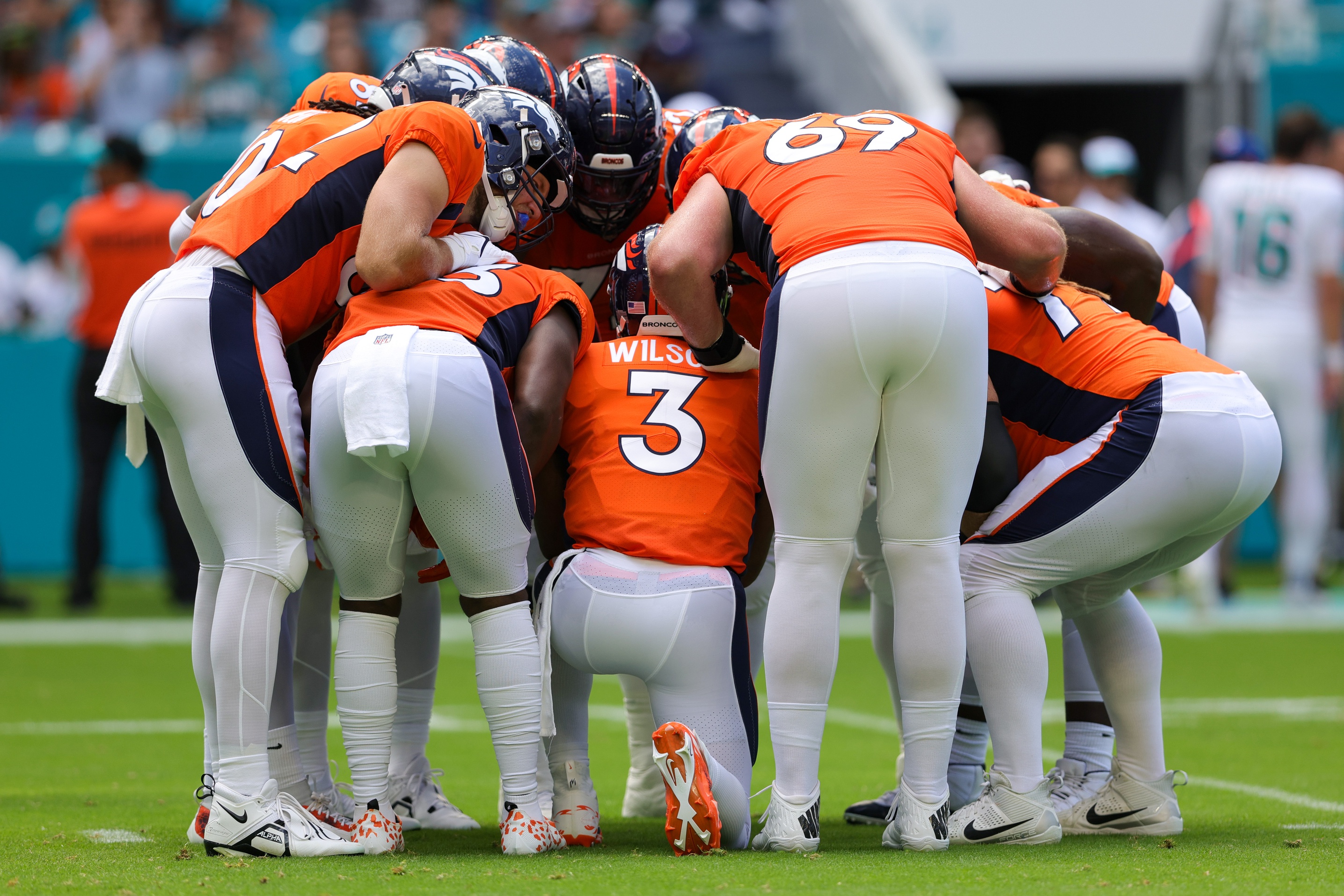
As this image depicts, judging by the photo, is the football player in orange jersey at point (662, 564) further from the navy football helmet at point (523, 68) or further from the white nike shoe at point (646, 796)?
the navy football helmet at point (523, 68)

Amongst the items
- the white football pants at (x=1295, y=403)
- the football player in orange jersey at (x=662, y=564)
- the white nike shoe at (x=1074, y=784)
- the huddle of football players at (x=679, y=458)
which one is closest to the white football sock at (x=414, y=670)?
the huddle of football players at (x=679, y=458)

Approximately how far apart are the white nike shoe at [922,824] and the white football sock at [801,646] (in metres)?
0.23

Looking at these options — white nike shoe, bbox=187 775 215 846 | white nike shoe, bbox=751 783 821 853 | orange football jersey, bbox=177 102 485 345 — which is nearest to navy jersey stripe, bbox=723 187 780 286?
orange football jersey, bbox=177 102 485 345

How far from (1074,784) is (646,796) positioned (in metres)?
1.16

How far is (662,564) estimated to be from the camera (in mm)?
3699

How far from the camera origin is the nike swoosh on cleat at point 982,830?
362 cm

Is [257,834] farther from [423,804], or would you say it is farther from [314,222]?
[314,222]

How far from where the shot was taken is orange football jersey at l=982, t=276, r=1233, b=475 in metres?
3.77

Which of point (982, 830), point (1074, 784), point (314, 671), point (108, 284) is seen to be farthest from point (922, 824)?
point (108, 284)

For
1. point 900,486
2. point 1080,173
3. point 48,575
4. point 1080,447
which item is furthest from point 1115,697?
point 48,575

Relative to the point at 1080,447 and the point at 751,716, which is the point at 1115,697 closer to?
the point at 1080,447

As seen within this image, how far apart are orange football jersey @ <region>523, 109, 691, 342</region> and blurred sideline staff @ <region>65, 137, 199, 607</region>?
5.07m

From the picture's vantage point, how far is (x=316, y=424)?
3500mm

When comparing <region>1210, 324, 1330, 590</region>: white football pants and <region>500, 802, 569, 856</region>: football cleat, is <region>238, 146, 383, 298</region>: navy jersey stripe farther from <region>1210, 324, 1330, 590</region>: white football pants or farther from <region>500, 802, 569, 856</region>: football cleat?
<region>1210, 324, 1330, 590</region>: white football pants
